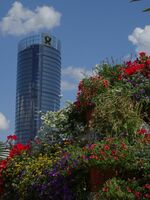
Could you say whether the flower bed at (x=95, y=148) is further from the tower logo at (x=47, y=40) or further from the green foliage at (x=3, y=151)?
the tower logo at (x=47, y=40)

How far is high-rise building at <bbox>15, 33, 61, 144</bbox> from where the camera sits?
16325 centimetres

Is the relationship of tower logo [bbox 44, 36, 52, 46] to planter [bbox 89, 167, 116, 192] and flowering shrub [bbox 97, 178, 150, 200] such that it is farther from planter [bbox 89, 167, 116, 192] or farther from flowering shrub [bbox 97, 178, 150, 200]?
flowering shrub [bbox 97, 178, 150, 200]

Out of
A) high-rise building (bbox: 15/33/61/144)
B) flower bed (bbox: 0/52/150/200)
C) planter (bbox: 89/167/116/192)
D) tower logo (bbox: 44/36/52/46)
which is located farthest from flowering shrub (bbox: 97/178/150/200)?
tower logo (bbox: 44/36/52/46)

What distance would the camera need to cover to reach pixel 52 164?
9.18 metres

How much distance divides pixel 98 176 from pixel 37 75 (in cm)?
16182

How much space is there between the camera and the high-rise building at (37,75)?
163250mm

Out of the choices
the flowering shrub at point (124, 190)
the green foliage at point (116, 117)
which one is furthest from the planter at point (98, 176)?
the green foliage at point (116, 117)

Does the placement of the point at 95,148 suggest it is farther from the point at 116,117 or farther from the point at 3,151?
the point at 3,151

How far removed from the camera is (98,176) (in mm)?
7965

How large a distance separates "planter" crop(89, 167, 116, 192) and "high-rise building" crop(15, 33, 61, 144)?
475ft

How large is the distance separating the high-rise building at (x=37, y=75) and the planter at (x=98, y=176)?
144723 mm

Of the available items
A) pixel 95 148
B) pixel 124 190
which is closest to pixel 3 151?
pixel 95 148

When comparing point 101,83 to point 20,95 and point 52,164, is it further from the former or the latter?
point 20,95

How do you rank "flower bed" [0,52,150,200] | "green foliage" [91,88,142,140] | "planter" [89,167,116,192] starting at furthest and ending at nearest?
"green foliage" [91,88,142,140], "planter" [89,167,116,192], "flower bed" [0,52,150,200]
